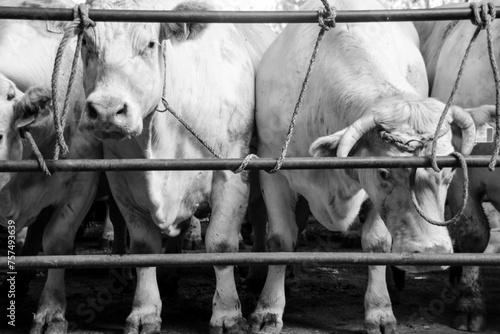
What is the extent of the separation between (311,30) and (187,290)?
7.89ft

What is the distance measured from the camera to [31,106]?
5.06m

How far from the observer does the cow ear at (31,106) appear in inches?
198

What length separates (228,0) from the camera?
8.64 m

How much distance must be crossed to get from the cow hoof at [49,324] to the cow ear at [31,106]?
50.1 inches

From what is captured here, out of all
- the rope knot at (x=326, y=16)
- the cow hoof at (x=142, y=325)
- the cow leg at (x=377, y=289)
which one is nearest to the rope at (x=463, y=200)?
the rope knot at (x=326, y=16)

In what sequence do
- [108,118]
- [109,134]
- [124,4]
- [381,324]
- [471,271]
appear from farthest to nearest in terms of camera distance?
[471,271]
[381,324]
[124,4]
[109,134]
[108,118]

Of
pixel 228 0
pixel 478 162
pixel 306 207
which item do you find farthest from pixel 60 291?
pixel 228 0

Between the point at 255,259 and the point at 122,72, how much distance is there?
1540 mm

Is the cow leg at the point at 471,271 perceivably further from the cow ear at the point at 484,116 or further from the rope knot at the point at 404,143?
the rope knot at the point at 404,143

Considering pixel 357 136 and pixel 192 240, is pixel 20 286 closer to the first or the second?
pixel 192 240

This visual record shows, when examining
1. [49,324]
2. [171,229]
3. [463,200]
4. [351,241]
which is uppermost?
[351,241]

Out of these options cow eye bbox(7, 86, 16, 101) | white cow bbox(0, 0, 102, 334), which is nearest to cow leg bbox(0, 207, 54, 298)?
white cow bbox(0, 0, 102, 334)

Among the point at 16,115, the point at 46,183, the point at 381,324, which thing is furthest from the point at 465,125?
the point at 46,183

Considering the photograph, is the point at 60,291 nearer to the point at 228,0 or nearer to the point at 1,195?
the point at 1,195
